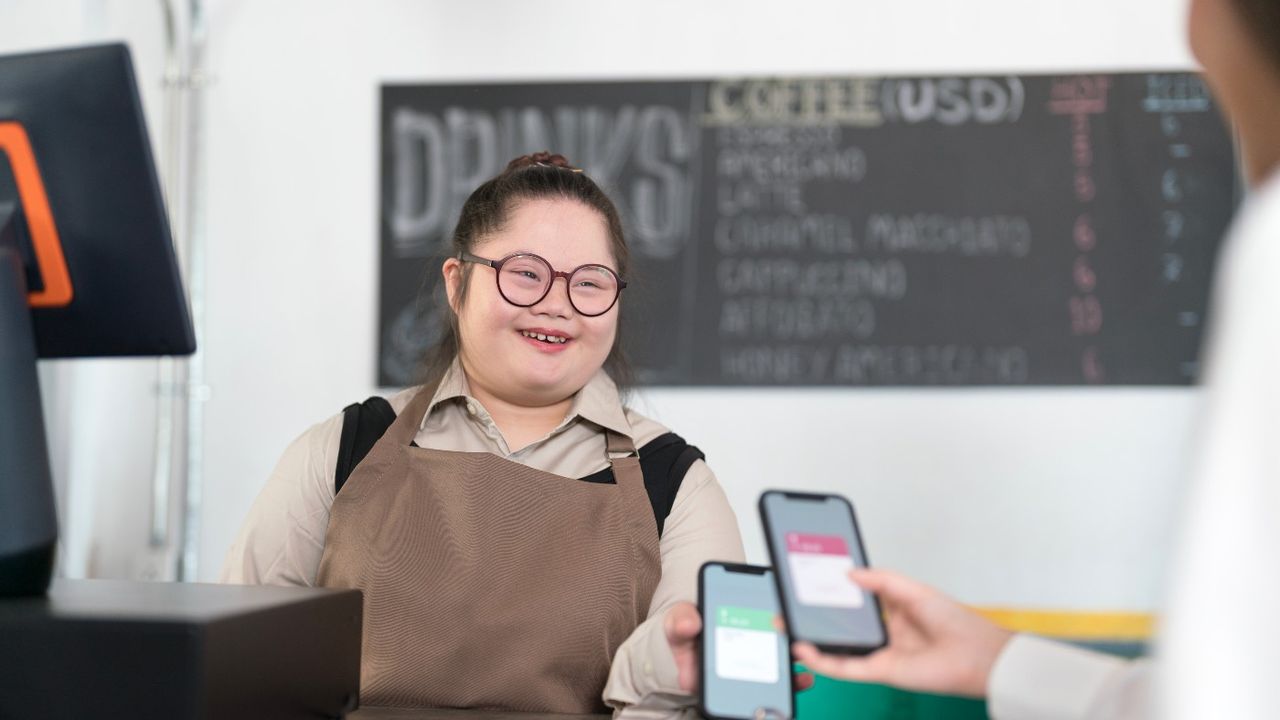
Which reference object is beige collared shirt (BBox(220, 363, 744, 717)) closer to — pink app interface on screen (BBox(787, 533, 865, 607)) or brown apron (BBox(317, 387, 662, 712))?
brown apron (BBox(317, 387, 662, 712))

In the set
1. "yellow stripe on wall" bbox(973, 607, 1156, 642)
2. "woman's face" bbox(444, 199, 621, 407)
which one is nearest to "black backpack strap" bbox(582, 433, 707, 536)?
"woman's face" bbox(444, 199, 621, 407)

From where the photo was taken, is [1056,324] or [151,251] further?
[1056,324]

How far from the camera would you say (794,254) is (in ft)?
9.96

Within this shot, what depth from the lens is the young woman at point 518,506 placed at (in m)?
1.23

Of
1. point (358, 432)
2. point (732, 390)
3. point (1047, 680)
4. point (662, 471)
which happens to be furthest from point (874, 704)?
point (1047, 680)

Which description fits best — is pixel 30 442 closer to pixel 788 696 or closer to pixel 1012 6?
pixel 788 696

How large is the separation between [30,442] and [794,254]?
7.68ft

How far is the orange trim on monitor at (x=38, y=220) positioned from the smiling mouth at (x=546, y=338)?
58 cm

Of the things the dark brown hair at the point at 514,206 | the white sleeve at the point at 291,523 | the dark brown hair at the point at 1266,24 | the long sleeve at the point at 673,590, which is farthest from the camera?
the dark brown hair at the point at 514,206

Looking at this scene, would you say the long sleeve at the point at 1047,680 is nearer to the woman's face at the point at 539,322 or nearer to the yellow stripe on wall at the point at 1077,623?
the woman's face at the point at 539,322

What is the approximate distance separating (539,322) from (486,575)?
1.06 ft

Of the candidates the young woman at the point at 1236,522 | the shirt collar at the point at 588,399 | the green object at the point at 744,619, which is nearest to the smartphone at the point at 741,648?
the green object at the point at 744,619

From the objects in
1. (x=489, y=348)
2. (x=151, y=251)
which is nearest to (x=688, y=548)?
(x=489, y=348)

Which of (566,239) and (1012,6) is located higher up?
(1012,6)
